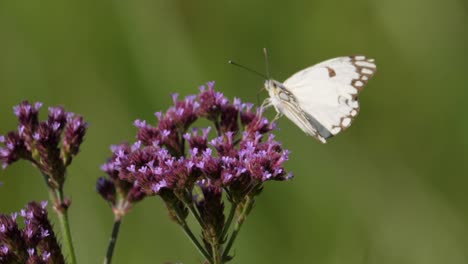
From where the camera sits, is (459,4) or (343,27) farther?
(343,27)

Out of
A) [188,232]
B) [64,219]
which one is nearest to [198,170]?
[188,232]

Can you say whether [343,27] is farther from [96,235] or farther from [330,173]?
[96,235]

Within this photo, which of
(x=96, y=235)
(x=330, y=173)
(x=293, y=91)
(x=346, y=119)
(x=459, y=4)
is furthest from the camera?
(x=459, y=4)

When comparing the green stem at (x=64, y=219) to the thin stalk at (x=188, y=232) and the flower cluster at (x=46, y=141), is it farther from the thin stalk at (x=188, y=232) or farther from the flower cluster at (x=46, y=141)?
the thin stalk at (x=188, y=232)

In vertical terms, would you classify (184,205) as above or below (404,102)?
above

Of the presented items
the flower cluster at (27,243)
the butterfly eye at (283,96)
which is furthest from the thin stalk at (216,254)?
the butterfly eye at (283,96)

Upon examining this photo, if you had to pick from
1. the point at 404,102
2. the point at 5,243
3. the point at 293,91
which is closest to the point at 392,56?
the point at 404,102

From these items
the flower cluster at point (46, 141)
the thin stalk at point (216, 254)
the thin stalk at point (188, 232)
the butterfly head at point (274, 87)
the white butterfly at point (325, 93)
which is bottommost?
the thin stalk at point (216, 254)

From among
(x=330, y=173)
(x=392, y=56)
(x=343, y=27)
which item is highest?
(x=343, y=27)
